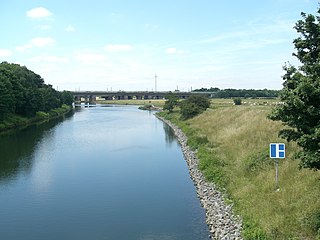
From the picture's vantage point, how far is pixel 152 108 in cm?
12650

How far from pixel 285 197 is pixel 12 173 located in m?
19.0

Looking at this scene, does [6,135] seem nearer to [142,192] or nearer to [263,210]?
[142,192]

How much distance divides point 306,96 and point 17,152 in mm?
30393

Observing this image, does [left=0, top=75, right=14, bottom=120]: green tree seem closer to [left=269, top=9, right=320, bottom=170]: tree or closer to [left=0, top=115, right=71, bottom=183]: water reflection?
[left=0, top=115, right=71, bottom=183]: water reflection

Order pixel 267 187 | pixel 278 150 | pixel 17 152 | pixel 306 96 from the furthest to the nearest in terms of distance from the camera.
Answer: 1. pixel 17 152
2. pixel 267 187
3. pixel 278 150
4. pixel 306 96

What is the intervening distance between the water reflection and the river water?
71 millimetres

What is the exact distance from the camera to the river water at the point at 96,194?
50.1 feet

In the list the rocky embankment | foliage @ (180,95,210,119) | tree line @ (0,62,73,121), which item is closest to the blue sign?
the rocky embankment

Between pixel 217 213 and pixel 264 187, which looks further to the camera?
pixel 264 187

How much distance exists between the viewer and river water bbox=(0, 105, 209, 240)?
1527 centimetres

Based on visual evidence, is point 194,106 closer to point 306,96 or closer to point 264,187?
point 264,187

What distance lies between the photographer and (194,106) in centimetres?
6119

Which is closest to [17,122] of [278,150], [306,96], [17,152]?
[17,152]

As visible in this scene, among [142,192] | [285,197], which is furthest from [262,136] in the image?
[285,197]
